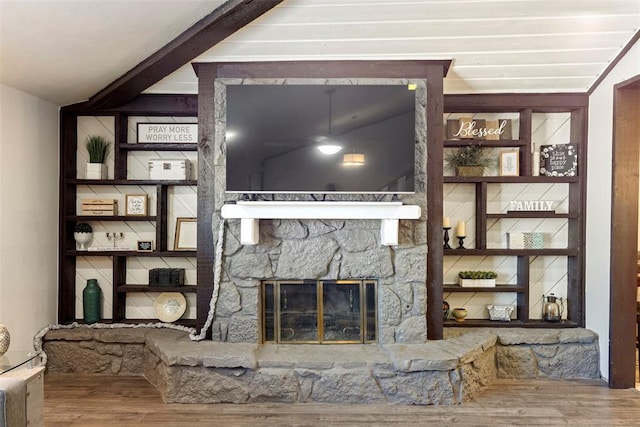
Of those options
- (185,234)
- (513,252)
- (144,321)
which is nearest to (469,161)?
(513,252)

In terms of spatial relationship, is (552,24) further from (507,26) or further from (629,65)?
(629,65)

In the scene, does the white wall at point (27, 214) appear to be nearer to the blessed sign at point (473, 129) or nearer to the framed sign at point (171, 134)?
the framed sign at point (171, 134)

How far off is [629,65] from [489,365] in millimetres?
2308

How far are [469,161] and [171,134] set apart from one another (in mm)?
2514

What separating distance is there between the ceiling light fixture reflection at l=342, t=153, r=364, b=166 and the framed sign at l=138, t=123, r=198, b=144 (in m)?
1.47

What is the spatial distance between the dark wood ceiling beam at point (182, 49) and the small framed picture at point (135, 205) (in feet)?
2.56

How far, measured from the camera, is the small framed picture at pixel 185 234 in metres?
3.66

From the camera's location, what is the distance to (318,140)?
2.88 m

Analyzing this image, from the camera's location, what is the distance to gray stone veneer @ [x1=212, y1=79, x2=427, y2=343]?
3.02 meters

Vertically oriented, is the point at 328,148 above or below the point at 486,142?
below

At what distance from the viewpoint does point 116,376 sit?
3238 mm

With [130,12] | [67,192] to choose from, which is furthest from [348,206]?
[67,192]

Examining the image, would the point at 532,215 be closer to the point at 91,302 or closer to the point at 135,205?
the point at 135,205

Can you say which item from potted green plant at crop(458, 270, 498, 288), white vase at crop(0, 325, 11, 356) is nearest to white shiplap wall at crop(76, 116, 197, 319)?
white vase at crop(0, 325, 11, 356)
